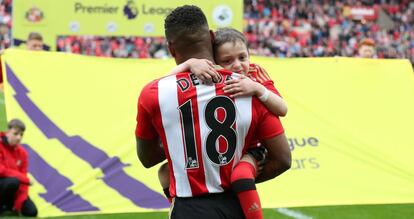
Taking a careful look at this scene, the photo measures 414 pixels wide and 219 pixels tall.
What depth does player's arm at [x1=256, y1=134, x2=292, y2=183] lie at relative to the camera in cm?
287

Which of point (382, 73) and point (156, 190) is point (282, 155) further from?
point (382, 73)

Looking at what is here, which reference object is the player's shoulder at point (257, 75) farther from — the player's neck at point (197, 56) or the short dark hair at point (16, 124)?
the short dark hair at point (16, 124)

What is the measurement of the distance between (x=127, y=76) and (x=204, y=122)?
4.29m

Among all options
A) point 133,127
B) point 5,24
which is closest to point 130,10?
point 133,127

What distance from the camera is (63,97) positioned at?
6.73m

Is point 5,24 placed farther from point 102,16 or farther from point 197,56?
point 197,56

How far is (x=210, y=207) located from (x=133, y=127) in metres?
4.05

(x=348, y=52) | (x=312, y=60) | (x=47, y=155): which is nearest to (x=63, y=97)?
(x=47, y=155)

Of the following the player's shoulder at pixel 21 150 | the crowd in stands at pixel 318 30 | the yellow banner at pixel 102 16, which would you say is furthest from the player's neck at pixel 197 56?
the crowd in stands at pixel 318 30

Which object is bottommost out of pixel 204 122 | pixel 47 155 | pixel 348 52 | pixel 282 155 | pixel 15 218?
pixel 348 52

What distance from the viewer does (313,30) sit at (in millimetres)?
29031

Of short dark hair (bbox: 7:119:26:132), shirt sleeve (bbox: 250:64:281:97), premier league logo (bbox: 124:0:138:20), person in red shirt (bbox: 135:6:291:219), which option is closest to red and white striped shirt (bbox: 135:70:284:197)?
person in red shirt (bbox: 135:6:291:219)

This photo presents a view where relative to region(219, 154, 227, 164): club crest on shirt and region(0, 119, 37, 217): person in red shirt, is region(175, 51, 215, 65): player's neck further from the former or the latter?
region(0, 119, 37, 217): person in red shirt

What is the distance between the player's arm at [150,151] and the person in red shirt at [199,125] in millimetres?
60
